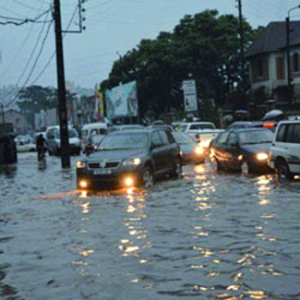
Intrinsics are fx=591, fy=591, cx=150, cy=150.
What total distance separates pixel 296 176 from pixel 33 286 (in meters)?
10.7

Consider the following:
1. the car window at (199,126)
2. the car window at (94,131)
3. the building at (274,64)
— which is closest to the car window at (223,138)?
the car window at (199,126)

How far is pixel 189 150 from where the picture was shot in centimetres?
2294

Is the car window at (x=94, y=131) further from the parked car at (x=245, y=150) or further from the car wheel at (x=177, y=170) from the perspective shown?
the car wheel at (x=177, y=170)

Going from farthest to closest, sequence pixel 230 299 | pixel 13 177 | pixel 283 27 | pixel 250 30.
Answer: pixel 250 30 → pixel 283 27 → pixel 13 177 → pixel 230 299

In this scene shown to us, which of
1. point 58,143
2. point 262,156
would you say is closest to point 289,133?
point 262,156

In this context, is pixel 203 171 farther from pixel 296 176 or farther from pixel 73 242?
pixel 73 242

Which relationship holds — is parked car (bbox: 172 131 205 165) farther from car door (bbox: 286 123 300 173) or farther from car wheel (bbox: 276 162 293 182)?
car door (bbox: 286 123 300 173)

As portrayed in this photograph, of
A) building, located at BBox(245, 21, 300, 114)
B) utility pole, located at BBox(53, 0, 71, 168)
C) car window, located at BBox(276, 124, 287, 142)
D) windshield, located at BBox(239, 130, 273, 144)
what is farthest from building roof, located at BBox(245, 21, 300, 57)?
car window, located at BBox(276, 124, 287, 142)

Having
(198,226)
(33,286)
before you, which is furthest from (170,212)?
(33,286)

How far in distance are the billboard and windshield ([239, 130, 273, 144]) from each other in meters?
37.8

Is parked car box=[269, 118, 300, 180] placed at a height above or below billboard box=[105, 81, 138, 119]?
below

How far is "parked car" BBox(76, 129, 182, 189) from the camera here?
1456cm

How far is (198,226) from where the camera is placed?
9383mm

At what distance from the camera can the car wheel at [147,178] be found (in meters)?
15.0
